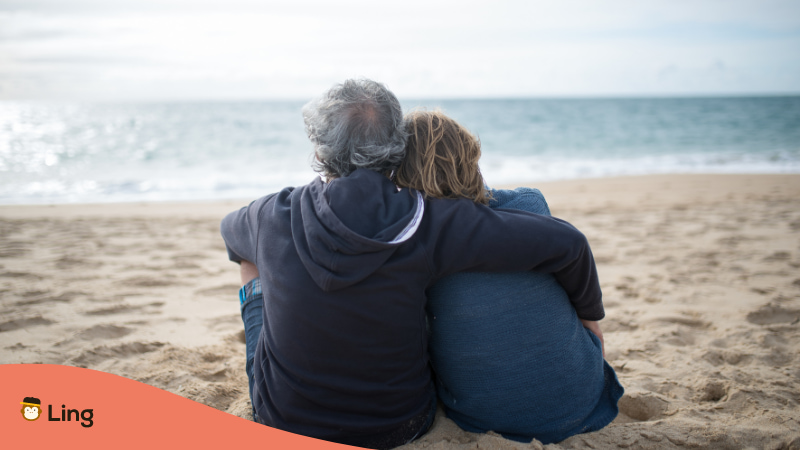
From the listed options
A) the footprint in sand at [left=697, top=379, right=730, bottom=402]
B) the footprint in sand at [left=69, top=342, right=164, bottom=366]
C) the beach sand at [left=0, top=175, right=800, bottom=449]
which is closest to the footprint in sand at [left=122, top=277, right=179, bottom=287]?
the beach sand at [left=0, top=175, right=800, bottom=449]

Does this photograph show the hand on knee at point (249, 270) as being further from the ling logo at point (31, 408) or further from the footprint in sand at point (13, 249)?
the footprint in sand at point (13, 249)

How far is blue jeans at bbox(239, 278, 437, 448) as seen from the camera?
1.52 meters

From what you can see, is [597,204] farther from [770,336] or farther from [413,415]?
[413,415]

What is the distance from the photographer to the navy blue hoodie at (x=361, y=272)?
1.24 meters

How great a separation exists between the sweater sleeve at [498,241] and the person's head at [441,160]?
0.10 meters

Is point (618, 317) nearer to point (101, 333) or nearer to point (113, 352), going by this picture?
point (113, 352)

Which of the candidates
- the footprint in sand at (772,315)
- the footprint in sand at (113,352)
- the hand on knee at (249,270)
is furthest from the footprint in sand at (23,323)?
the footprint in sand at (772,315)

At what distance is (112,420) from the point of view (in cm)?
156

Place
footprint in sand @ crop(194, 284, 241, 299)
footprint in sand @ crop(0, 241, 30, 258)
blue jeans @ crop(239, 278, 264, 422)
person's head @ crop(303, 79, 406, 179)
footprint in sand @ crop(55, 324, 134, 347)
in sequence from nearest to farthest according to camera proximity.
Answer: person's head @ crop(303, 79, 406, 179) < blue jeans @ crop(239, 278, 264, 422) < footprint in sand @ crop(55, 324, 134, 347) < footprint in sand @ crop(194, 284, 241, 299) < footprint in sand @ crop(0, 241, 30, 258)

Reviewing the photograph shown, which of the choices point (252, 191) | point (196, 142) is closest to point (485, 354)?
point (252, 191)

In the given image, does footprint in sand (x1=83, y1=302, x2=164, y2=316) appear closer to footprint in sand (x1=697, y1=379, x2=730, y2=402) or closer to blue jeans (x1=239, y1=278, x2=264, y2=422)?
blue jeans (x1=239, y1=278, x2=264, y2=422)

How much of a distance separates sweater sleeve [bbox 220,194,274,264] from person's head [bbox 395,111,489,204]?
45 centimetres

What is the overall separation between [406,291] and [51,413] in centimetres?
129

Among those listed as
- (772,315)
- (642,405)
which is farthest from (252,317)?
(772,315)
